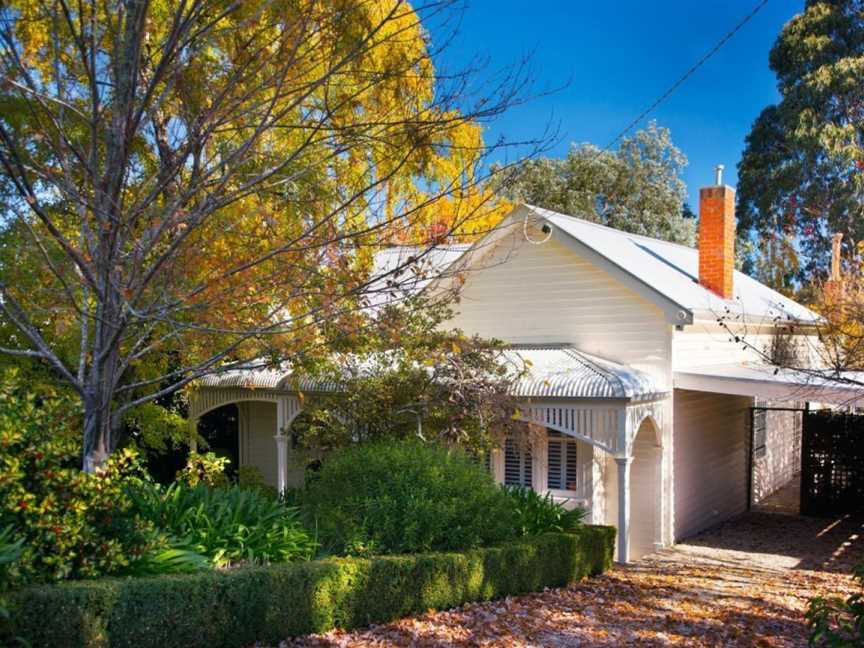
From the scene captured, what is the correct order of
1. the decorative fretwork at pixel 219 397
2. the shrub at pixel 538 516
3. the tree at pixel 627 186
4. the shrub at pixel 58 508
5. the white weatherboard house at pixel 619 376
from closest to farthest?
the shrub at pixel 58 508 < the shrub at pixel 538 516 < the white weatherboard house at pixel 619 376 < the decorative fretwork at pixel 219 397 < the tree at pixel 627 186

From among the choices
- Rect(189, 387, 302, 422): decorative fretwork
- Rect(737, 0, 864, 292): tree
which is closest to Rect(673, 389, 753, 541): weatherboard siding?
Rect(189, 387, 302, 422): decorative fretwork

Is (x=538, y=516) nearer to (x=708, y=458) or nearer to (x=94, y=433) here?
(x=94, y=433)

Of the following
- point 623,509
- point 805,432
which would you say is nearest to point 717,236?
point 805,432

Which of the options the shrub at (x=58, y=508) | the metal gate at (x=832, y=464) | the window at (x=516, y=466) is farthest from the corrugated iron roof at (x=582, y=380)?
the shrub at (x=58, y=508)

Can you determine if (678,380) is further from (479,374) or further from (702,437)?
(479,374)

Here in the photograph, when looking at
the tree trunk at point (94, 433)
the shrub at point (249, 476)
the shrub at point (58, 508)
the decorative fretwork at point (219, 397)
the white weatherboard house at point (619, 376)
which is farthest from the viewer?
the shrub at point (249, 476)

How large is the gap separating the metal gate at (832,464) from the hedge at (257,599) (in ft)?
36.0

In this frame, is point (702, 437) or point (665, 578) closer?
point (665, 578)

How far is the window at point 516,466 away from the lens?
49.6 ft

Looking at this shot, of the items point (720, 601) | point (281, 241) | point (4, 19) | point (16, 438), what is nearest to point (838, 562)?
point (720, 601)

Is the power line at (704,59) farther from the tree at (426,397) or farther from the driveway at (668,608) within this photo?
the driveway at (668,608)

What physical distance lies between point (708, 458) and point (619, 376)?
4.74 m

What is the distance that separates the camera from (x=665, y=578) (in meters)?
11.2

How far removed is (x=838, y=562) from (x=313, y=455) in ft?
28.4
